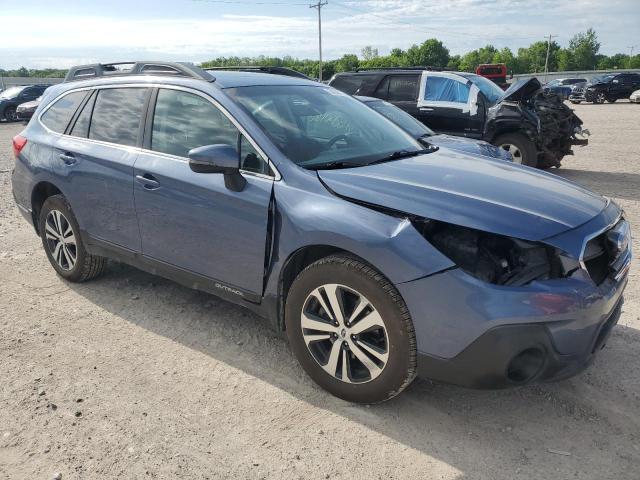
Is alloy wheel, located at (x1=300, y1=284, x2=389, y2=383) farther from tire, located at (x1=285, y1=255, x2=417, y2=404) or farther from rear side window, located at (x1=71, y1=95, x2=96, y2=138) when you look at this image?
rear side window, located at (x1=71, y1=95, x2=96, y2=138)

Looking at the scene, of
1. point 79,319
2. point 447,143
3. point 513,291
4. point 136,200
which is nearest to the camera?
point 513,291

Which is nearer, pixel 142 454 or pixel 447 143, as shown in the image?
pixel 142 454

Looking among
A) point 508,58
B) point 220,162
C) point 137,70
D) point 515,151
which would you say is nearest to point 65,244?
point 137,70

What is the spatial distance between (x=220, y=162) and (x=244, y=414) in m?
1.39

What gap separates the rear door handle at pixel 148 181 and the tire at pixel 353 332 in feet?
4.24

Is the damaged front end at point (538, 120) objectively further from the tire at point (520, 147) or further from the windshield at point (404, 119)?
the windshield at point (404, 119)

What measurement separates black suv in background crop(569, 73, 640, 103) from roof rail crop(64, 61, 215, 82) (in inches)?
1388

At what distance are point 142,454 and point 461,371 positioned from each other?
5.17 ft

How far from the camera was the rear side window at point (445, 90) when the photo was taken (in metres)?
9.91

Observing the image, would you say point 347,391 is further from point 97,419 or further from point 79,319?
point 79,319

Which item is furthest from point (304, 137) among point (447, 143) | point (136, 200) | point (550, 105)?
point (550, 105)

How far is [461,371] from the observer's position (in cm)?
256

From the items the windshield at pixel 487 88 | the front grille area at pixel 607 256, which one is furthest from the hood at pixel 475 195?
the windshield at pixel 487 88

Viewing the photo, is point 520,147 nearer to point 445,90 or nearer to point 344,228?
point 445,90
